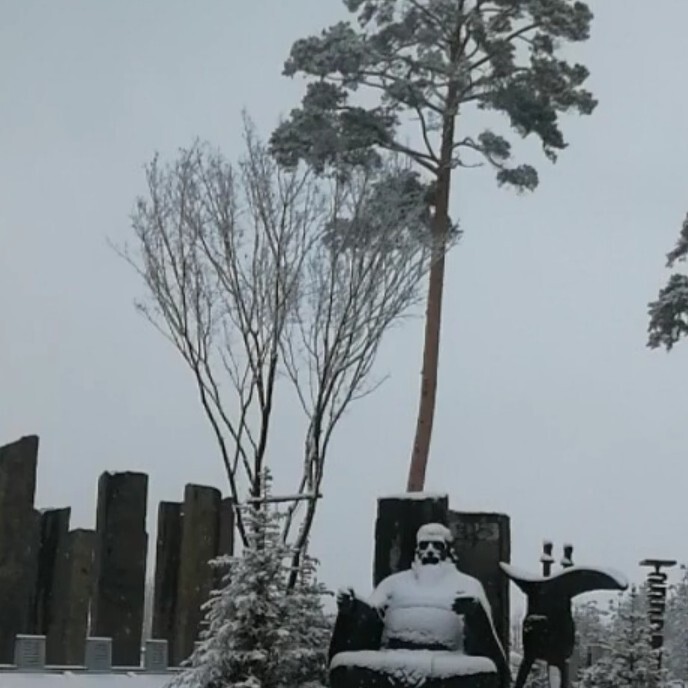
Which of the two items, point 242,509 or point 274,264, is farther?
point 274,264

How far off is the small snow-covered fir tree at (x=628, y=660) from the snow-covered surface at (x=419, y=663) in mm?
7628

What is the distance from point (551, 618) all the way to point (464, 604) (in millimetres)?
1609

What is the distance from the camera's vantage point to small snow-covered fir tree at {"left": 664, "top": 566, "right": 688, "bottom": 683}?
29620 mm

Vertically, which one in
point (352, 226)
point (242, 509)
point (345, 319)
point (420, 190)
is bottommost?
point (242, 509)

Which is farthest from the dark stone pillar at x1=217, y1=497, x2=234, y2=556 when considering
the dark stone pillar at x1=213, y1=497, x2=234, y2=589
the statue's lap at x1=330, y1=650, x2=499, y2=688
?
the statue's lap at x1=330, y1=650, x2=499, y2=688

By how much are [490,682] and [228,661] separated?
100 inches

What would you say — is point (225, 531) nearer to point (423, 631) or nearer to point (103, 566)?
point (103, 566)

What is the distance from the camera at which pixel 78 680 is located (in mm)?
10891

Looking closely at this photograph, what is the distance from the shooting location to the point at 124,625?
11828 mm

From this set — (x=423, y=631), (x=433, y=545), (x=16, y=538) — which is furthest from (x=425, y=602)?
(x=16, y=538)

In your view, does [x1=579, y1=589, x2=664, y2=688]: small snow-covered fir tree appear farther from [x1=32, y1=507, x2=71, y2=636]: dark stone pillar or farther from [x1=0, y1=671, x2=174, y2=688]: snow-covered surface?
[x1=32, y1=507, x2=71, y2=636]: dark stone pillar

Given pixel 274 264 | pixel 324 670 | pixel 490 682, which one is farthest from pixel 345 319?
pixel 490 682

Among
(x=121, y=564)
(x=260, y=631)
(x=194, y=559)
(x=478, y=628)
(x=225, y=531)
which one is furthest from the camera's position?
(x=225, y=531)

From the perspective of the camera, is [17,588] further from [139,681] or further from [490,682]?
[490,682]
